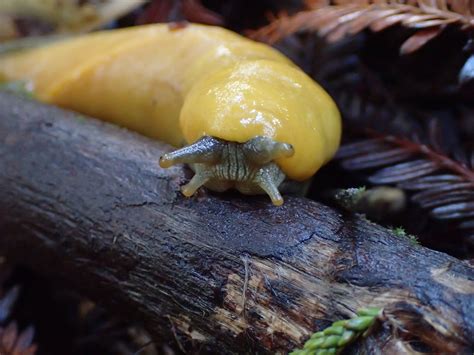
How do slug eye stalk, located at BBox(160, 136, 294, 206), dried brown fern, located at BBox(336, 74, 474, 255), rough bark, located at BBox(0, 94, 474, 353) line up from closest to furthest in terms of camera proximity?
rough bark, located at BBox(0, 94, 474, 353) < slug eye stalk, located at BBox(160, 136, 294, 206) < dried brown fern, located at BBox(336, 74, 474, 255)

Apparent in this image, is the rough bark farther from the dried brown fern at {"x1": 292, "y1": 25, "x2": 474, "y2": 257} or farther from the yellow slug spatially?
the dried brown fern at {"x1": 292, "y1": 25, "x2": 474, "y2": 257}

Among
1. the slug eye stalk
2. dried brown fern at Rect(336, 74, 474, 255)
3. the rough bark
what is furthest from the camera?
dried brown fern at Rect(336, 74, 474, 255)

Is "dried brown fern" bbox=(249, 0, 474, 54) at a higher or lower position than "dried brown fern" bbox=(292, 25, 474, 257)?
higher

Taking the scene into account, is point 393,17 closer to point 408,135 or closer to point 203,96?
point 408,135

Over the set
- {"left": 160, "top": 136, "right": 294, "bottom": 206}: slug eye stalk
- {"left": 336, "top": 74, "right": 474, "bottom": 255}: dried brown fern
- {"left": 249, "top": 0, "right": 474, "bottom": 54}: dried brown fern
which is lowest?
{"left": 336, "top": 74, "right": 474, "bottom": 255}: dried brown fern

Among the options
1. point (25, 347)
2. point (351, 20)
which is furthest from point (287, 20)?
point (25, 347)

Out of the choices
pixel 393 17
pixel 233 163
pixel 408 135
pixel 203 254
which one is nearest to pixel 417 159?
pixel 408 135

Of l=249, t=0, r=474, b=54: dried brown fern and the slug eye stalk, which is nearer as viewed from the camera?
the slug eye stalk

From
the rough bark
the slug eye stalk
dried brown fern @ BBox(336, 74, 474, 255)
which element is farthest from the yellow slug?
dried brown fern @ BBox(336, 74, 474, 255)
